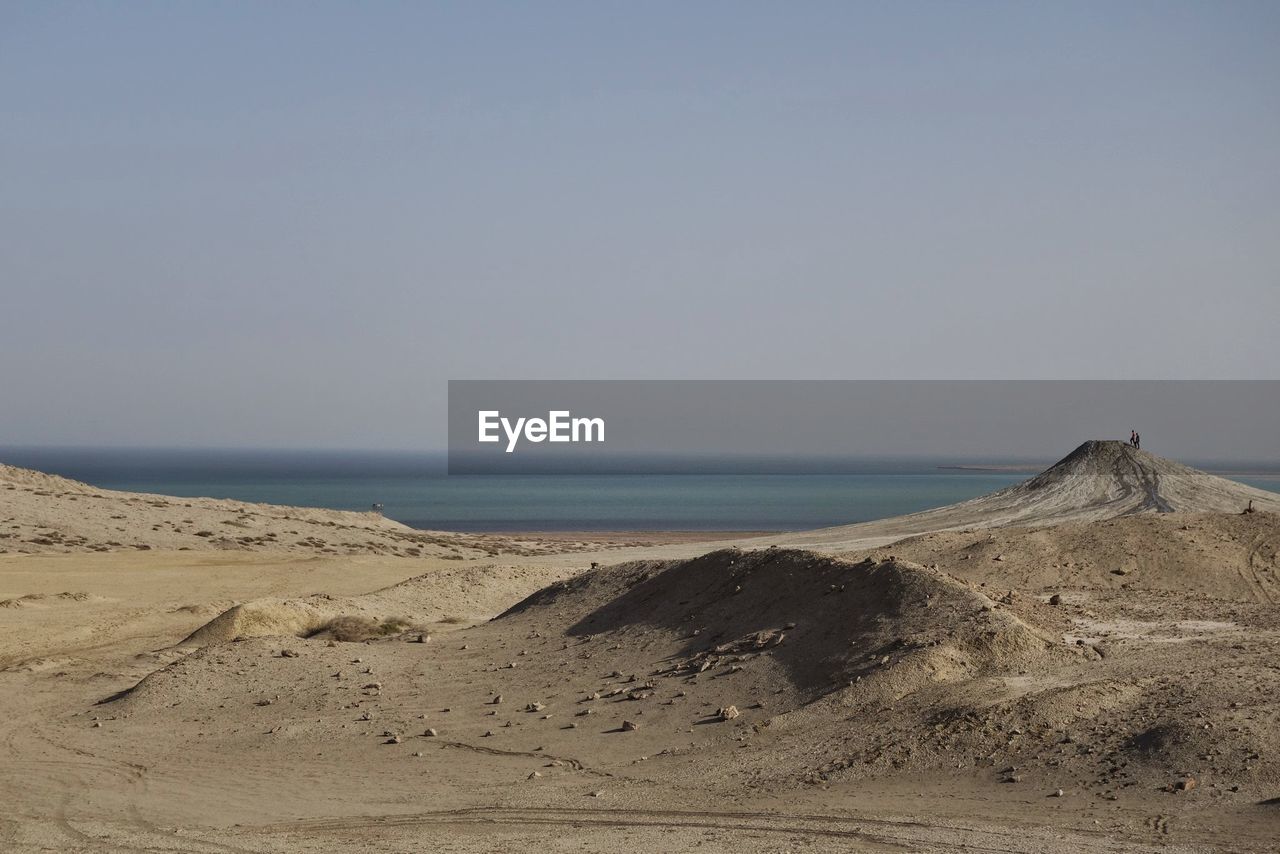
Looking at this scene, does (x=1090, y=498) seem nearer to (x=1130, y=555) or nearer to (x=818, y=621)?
(x=1130, y=555)

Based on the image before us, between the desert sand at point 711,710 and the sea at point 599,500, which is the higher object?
the desert sand at point 711,710

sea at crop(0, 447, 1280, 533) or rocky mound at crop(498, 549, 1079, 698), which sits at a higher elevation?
rocky mound at crop(498, 549, 1079, 698)

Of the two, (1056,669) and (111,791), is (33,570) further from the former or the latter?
(1056,669)

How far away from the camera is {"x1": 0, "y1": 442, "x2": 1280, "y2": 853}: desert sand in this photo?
939 cm

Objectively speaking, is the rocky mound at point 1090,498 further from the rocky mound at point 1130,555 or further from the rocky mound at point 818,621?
the rocky mound at point 818,621

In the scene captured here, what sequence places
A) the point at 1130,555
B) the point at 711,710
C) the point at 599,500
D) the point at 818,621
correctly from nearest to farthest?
the point at 711,710 < the point at 818,621 < the point at 1130,555 < the point at 599,500

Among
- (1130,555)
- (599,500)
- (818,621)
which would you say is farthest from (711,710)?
(599,500)

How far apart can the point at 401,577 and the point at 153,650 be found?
10.3 m

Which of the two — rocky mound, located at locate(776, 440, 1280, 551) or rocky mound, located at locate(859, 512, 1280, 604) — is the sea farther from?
rocky mound, located at locate(859, 512, 1280, 604)

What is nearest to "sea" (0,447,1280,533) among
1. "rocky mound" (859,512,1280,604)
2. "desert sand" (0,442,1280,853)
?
"rocky mound" (859,512,1280,604)

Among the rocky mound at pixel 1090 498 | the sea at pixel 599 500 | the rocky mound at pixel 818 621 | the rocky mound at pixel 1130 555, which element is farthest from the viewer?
the sea at pixel 599 500

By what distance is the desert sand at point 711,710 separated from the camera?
9391mm

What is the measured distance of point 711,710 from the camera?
490 inches

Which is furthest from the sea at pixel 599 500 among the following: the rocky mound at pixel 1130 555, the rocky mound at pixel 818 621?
the rocky mound at pixel 818 621
